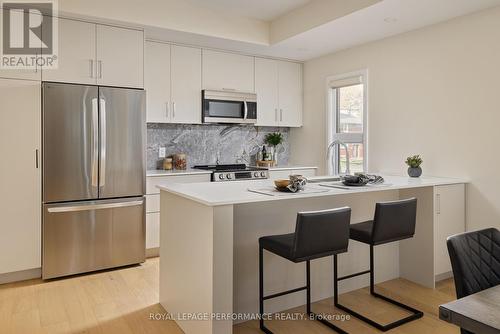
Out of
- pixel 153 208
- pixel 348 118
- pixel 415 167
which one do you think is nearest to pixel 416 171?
pixel 415 167

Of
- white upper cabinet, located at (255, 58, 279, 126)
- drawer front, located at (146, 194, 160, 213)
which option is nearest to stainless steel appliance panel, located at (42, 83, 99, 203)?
drawer front, located at (146, 194, 160, 213)

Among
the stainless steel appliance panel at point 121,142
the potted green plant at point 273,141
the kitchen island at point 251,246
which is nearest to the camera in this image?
the kitchen island at point 251,246

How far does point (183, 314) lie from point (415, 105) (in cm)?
299

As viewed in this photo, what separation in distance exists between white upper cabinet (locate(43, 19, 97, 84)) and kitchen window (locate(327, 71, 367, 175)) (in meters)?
2.82

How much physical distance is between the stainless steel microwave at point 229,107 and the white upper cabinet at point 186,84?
11 centimetres

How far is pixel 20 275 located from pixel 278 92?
3599mm

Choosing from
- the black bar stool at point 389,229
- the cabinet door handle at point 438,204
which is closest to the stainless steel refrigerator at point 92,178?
the black bar stool at point 389,229

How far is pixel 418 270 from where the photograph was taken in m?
3.21

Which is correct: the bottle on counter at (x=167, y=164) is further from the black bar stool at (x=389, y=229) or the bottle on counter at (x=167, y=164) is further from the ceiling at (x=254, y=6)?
the black bar stool at (x=389, y=229)

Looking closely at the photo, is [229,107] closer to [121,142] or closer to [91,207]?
[121,142]

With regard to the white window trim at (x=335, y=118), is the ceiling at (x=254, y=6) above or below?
above

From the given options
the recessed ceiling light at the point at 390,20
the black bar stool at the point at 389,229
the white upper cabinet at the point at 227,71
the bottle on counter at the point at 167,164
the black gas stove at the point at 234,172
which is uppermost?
the recessed ceiling light at the point at 390,20

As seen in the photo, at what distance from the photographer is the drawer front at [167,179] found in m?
3.88

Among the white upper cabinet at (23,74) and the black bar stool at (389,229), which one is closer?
the black bar stool at (389,229)
